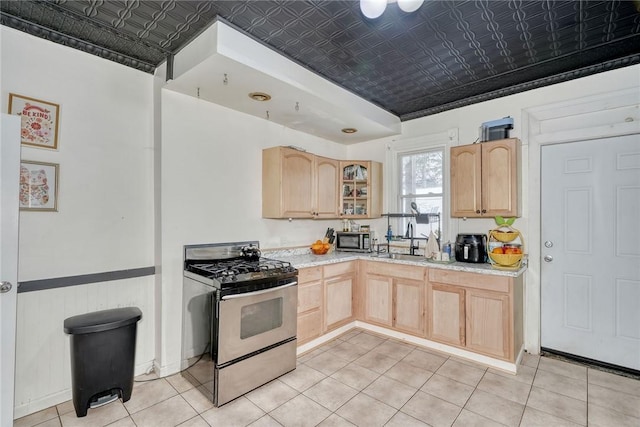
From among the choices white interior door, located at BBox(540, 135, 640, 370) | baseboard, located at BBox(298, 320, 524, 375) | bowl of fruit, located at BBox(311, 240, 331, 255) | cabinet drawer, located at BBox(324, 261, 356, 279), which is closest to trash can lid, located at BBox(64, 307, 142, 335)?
baseboard, located at BBox(298, 320, 524, 375)

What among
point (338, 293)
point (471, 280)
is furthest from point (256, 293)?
point (471, 280)

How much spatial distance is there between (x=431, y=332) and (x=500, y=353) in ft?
2.09

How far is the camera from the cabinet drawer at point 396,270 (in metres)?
3.28

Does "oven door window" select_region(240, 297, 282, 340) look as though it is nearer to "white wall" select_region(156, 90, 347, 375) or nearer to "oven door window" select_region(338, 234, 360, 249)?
"white wall" select_region(156, 90, 347, 375)

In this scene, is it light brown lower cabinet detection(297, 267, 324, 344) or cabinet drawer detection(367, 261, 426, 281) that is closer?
light brown lower cabinet detection(297, 267, 324, 344)

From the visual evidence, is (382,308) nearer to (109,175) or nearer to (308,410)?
(308,410)

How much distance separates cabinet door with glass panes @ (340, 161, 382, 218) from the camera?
420 centimetres

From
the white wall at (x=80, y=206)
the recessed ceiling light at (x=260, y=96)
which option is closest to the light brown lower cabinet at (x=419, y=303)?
the white wall at (x=80, y=206)

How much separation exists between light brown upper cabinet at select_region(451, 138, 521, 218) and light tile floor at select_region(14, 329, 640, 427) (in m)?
1.52

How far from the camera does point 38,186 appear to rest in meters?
2.20

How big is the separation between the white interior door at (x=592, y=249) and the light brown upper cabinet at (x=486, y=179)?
1.29 feet

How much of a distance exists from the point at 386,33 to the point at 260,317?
243 cm

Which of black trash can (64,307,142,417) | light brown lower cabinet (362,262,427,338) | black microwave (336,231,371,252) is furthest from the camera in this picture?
black microwave (336,231,371,252)

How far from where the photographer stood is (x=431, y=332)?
3.19 meters
